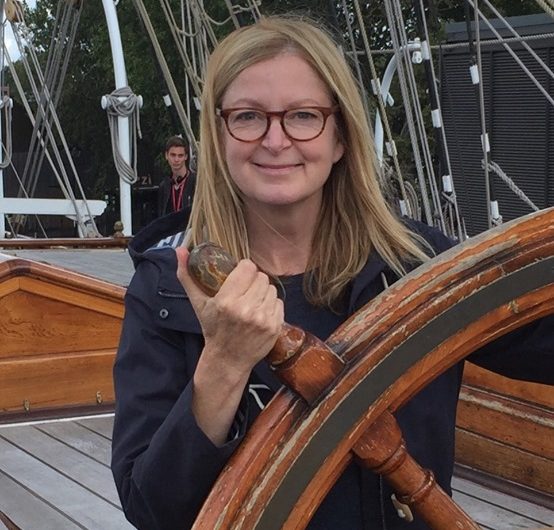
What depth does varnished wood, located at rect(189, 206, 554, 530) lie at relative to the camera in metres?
0.84

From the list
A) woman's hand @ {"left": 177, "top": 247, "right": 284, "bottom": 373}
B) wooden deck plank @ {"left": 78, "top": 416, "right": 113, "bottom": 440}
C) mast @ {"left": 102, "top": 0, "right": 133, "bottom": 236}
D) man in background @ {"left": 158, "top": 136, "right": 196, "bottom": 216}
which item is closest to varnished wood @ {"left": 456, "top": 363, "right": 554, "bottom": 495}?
wooden deck plank @ {"left": 78, "top": 416, "right": 113, "bottom": 440}

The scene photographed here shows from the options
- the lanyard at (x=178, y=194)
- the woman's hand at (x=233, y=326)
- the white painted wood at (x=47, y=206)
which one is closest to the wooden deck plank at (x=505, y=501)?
the woman's hand at (x=233, y=326)

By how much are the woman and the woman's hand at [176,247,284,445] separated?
1 cm

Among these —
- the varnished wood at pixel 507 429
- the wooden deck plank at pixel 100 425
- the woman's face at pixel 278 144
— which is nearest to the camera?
the woman's face at pixel 278 144

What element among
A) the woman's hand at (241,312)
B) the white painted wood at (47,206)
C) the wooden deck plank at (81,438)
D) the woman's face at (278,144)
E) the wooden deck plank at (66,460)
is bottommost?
the white painted wood at (47,206)

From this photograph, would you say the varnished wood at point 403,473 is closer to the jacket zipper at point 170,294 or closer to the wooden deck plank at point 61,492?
the jacket zipper at point 170,294

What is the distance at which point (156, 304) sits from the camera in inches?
41.9

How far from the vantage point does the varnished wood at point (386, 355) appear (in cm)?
84

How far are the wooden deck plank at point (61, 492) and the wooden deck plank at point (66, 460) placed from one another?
0.02 metres

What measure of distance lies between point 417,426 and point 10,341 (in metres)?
2.47

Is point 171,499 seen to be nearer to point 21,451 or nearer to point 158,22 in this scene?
point 21,451

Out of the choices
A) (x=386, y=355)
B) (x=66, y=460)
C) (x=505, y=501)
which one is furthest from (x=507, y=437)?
(x=386, y=355)

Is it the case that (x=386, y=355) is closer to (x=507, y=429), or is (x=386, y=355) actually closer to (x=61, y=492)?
(x=507, y=429)

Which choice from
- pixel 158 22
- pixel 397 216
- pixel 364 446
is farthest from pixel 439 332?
pixel 158 22
